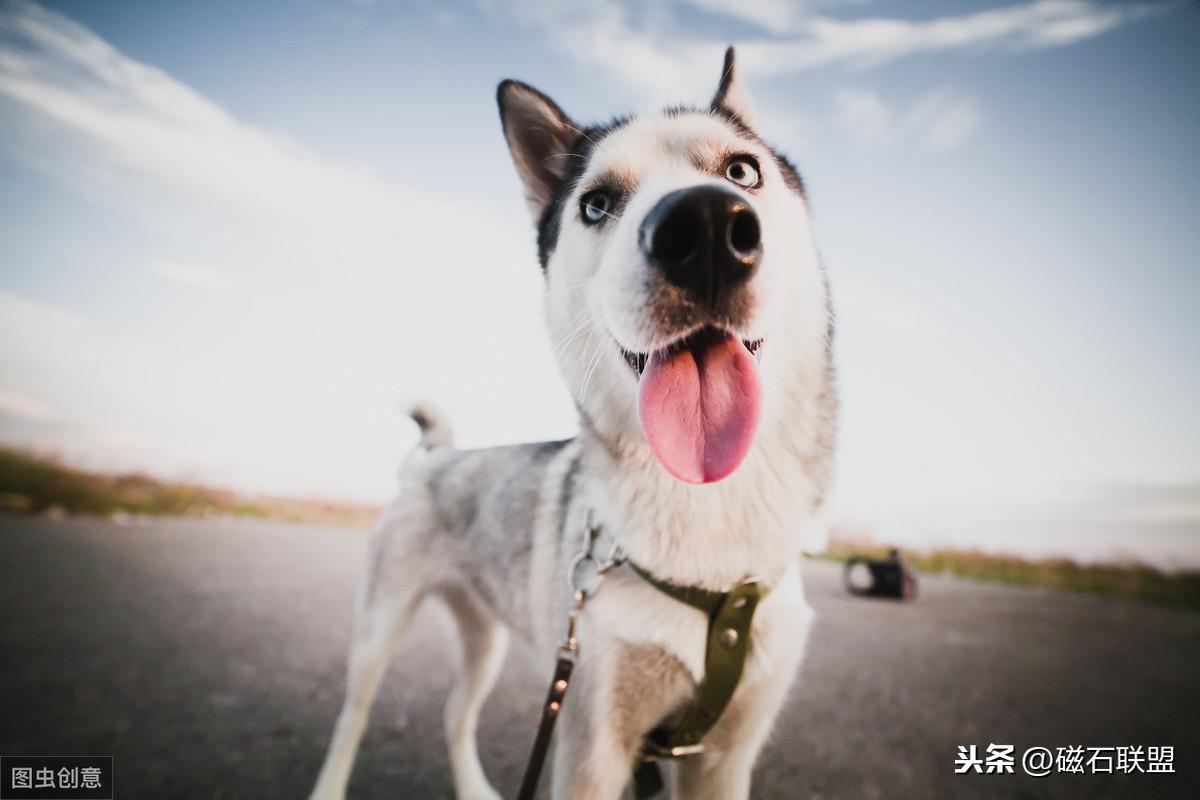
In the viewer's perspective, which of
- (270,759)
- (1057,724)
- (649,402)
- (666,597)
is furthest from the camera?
(1057,724)

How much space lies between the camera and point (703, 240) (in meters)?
1.14

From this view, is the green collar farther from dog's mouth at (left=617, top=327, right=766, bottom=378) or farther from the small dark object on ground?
the small dark object on ground

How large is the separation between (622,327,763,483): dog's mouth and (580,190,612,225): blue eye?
59 cm

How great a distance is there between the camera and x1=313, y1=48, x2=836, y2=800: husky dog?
120 cm

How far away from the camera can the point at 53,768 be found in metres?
2.22

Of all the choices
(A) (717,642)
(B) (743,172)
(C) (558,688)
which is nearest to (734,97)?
(B) (743,172)

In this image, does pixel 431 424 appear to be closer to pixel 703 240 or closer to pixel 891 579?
pixel 703 240

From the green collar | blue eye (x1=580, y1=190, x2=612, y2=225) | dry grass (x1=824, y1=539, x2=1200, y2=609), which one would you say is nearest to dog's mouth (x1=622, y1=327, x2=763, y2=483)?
the green collar

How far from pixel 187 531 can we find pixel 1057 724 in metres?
9.45

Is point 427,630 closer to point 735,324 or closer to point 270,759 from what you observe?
point 270,759

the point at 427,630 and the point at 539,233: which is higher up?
Result: the point at 539,233

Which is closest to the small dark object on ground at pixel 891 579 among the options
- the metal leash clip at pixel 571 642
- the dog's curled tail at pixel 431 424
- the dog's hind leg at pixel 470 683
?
the dog's hind leg at pixel 470 683

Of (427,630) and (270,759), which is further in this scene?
(427,630)

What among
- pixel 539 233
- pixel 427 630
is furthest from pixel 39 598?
pixel 539 233
